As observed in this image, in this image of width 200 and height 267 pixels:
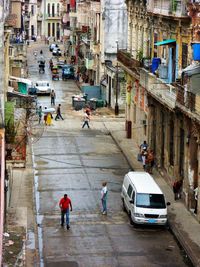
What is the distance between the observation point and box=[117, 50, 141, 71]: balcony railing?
4688 cm

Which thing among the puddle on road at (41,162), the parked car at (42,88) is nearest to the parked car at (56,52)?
the parked car at (42,88)

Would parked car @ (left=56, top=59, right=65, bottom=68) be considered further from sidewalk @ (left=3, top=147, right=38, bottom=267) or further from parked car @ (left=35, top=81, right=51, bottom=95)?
sidewalk @ (left=3, top=147, right=38, bottom=267)

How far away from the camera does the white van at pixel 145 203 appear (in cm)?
3066

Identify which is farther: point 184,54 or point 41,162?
point 41,162

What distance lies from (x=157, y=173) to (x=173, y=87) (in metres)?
7.19

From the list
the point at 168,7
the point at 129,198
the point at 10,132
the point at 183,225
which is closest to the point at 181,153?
the point at 129,198

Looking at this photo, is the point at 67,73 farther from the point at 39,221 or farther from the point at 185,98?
the point at 39,221

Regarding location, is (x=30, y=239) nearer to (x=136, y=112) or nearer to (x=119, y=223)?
(x=119, y=223)

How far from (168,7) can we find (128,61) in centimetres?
1072

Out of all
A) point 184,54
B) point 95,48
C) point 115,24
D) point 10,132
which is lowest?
point 10,132

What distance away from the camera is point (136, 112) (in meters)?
51.2

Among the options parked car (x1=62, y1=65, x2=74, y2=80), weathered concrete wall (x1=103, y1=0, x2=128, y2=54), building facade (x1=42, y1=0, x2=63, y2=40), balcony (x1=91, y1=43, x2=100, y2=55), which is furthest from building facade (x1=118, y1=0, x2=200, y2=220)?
building facade (x1=42, y1=0, x2=63, y2=40)

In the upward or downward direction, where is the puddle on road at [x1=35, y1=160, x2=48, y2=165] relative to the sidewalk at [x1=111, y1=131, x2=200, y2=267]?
downward

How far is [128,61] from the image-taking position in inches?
→ 1923
